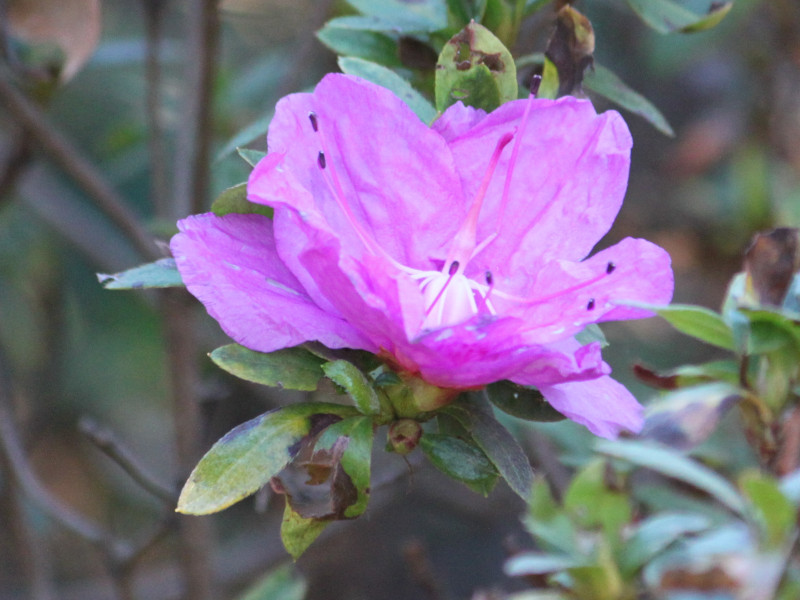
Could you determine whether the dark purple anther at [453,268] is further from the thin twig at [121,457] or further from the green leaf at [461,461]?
the thin twig at [121,457]

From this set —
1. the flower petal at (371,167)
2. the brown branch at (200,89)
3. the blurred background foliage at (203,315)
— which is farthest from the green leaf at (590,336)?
the blurred background foliage at (203,315)

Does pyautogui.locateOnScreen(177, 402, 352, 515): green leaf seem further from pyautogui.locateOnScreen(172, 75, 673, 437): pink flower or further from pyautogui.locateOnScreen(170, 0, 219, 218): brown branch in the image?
pyautogui.locateOnScreen(170, 0, 219, 218): brown branch

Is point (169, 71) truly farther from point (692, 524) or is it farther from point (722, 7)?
point (692, 524)

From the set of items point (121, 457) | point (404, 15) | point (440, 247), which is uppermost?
point (404, 15)

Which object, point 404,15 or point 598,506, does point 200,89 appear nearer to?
point 404,15

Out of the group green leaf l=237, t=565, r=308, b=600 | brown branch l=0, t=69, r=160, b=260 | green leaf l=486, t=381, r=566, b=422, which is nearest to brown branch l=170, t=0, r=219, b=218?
brown branch l=0, t=69, r=160, b=260

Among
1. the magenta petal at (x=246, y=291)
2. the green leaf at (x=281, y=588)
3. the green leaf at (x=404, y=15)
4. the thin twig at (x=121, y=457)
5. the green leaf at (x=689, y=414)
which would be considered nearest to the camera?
the green leaf at (x=689, y=414)

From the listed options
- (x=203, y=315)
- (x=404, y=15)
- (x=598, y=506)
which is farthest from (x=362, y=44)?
(x=203, y=315)
